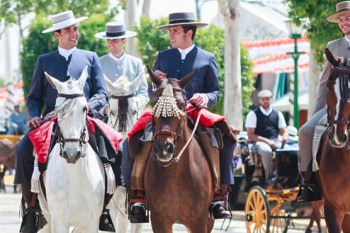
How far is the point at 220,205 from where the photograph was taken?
13039mm

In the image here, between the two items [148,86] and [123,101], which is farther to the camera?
[123,101]

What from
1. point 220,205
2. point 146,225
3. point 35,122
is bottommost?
point 146,225

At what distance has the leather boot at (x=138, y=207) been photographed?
12859 mm

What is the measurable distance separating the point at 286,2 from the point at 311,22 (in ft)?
3.36

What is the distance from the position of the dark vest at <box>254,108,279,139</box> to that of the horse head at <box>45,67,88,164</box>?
9546 mm

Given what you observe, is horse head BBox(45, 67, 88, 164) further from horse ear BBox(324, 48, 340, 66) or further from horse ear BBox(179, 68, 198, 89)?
horse ear BBox(324, 48, 340, 66)

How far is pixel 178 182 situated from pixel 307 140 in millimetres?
2082

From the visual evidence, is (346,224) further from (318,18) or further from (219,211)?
(318,18)

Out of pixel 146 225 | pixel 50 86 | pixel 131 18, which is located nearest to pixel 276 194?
pixel 146 225

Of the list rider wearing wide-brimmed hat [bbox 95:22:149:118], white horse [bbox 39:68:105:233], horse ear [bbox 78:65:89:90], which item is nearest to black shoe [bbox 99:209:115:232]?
white horse [bbox 39:68:105:233]

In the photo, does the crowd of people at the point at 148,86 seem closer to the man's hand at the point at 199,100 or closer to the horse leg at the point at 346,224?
the man's hand at the point at 199,100

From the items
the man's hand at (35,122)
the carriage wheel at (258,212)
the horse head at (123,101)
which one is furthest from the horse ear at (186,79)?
the carriage wheel at (258,212)

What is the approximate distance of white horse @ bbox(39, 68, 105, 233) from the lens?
41.5ft

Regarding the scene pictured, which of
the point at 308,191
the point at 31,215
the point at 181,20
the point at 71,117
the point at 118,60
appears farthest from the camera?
the point at 118,60
